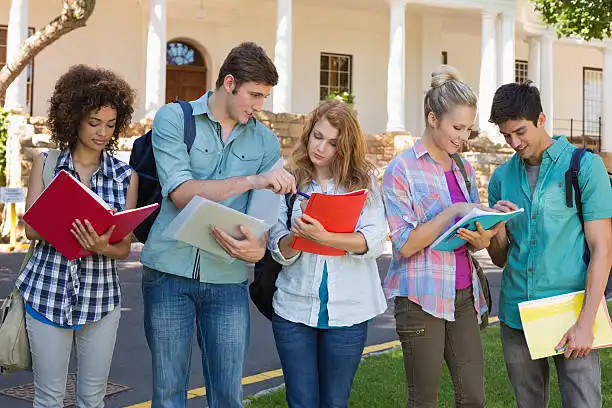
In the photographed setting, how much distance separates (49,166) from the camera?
3414 millimetres

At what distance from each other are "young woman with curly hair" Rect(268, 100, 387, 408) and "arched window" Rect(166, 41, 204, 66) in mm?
19216

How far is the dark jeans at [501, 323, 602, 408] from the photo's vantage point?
327cm

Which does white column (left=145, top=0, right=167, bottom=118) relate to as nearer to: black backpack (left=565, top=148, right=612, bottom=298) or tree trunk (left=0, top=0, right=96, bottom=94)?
tree trunk (left=0, top=0, right=96, bottom=94)

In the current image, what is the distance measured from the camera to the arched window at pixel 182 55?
71.7ft

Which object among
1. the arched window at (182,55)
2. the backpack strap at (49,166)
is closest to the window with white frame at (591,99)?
the arched window at (182,55)

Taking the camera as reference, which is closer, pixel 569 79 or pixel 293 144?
pixel 293 144

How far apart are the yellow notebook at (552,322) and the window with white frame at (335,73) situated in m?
20.9

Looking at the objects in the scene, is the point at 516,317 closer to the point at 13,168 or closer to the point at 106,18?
the point at 13,168

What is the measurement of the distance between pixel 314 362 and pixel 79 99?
157 centimetres

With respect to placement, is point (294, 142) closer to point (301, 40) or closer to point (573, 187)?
point (301, 40)

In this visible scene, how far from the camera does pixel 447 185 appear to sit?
3535 mm

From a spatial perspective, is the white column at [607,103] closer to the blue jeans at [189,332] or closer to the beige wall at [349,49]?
the beige wall at [349,49]

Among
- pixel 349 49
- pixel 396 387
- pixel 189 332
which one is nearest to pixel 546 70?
pixel 349 49

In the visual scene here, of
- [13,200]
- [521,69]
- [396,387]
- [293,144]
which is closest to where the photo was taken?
[396,387]
